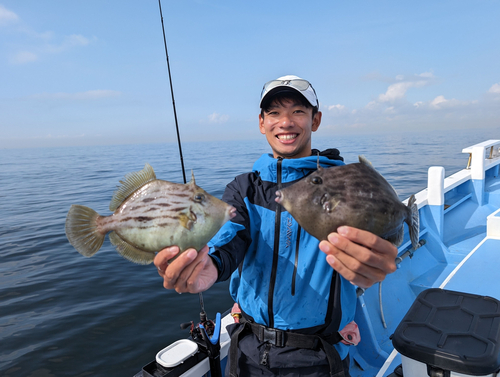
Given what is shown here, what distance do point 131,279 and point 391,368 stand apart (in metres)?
6.56

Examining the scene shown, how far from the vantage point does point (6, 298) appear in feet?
23.9

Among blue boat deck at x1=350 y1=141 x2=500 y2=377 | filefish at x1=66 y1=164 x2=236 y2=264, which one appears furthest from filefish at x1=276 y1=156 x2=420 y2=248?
blue boat deck at x1=350 y1=141 x2=500 y2=377

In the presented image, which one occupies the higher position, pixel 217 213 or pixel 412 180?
pixel 217 213

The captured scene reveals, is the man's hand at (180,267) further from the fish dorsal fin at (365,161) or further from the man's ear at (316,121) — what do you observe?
the man's ear at (316,121)

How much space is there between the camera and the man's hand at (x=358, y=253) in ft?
5.30

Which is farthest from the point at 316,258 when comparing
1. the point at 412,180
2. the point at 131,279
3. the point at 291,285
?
the point at 412,180

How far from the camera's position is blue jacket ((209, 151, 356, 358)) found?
7.97 feet

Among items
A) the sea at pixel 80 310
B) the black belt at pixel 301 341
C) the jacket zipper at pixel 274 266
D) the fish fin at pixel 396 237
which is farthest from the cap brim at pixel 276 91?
the sea at pixel 80 310

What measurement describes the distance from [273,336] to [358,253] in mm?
1195

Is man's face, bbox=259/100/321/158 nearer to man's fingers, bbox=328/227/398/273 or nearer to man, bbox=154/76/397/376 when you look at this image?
man, bbox=154/76/397/376

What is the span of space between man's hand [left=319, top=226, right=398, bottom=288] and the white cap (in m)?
1.35

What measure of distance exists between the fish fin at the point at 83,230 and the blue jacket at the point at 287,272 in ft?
2.71

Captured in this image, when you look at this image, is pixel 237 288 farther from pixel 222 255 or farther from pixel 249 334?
pixel 222 255

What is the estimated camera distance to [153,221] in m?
1.68
